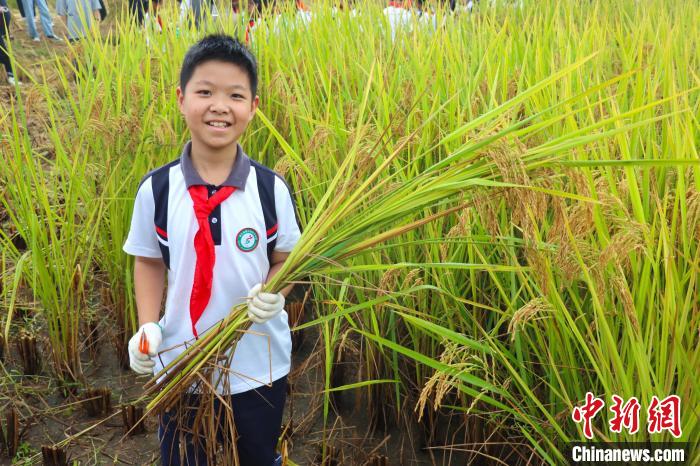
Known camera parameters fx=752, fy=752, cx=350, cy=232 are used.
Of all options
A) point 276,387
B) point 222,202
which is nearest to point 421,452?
point 276,387

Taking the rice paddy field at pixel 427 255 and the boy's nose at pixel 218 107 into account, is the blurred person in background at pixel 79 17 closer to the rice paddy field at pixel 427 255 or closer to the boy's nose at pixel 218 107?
the rice paddy field at pixel 427 255

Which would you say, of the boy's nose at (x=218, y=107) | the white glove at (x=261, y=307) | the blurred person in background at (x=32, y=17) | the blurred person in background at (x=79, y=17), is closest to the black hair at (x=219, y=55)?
the boy's nose at (x=218, y=107)

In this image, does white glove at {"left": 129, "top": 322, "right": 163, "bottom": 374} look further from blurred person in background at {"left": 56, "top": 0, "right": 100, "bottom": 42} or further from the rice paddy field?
blurred person in background at {"left": 56, "top": 0, "right": 100, "bottom": 42}

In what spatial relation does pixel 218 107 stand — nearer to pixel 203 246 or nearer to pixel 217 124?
pixel 217 124

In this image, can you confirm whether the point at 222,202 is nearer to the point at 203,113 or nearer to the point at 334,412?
the point at 203,113

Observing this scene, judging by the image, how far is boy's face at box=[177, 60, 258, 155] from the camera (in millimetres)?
1674

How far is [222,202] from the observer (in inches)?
67.8

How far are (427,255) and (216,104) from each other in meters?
0.82

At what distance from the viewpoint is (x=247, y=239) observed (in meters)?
1.74

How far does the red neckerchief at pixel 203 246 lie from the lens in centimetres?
170

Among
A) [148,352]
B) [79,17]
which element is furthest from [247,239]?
[79,17]

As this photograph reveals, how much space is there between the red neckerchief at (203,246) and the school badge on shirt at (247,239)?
0.06 m

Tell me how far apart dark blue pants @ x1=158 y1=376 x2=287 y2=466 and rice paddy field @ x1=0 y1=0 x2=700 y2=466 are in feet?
0.47

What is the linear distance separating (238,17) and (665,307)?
9.37 ft
